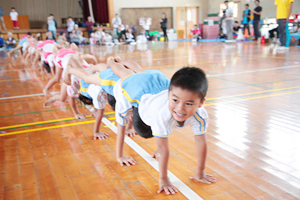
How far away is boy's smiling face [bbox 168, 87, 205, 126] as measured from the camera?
1.43 m

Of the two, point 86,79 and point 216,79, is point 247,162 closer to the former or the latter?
point 86,79

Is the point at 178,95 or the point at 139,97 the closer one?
the point at 178,95

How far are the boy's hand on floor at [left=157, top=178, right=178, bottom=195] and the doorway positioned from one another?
66.7ft

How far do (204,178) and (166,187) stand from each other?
0.91 ft

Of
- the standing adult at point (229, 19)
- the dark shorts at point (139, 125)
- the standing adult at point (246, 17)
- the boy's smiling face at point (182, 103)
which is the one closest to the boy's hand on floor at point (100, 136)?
the dark shorts at point (139, 125)

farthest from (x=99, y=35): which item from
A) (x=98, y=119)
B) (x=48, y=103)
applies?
(x=98, y=119)

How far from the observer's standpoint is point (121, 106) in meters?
2.04

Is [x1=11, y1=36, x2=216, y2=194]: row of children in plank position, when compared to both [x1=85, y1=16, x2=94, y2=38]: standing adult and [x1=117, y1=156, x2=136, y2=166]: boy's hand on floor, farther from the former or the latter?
[x1=85, y1=16, x2=94, y2=38]: standing adult

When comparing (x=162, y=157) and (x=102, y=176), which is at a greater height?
(x=162, y=157)

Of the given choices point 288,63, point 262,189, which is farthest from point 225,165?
point 288,63

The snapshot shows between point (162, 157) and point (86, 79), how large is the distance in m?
1.26

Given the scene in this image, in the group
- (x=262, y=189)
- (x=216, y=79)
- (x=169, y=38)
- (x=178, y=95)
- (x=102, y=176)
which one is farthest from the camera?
Answer: (x=169, y=38)

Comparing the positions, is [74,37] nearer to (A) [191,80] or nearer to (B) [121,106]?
(B) [121,106]

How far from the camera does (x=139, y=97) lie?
1.79 metres
